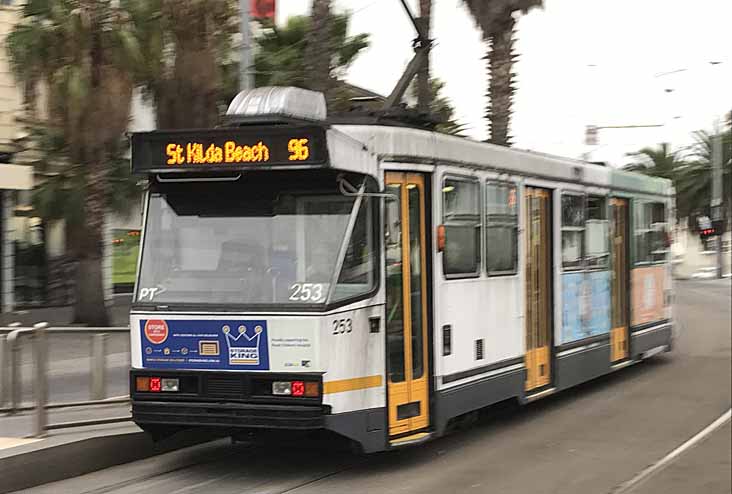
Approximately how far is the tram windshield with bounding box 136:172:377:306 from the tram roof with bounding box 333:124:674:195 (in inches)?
22.2

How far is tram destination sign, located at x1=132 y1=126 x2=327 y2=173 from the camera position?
8.44m

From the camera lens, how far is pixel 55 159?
23578 mm

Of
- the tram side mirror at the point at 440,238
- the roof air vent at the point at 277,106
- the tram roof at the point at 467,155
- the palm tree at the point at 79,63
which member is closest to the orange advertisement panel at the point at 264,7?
the palm tree at the point at 79,63

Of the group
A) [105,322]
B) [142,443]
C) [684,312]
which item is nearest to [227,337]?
[142,443]

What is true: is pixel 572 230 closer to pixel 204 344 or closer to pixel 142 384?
pixel 204 344

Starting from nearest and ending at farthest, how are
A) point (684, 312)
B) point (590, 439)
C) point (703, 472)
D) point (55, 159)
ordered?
point (703, 472) < point (590, 439) < point (55, 159) < point (684, 312)

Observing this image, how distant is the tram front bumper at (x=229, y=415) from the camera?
833cm

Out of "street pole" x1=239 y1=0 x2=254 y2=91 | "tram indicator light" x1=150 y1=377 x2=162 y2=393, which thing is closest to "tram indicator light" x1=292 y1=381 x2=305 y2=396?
"tram indicator light" x1=150 y1=377 x2=162 y2=393

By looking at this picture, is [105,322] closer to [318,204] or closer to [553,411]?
[553,411]

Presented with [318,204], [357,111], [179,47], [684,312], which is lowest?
[684,312]

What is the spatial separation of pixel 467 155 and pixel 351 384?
2964mm

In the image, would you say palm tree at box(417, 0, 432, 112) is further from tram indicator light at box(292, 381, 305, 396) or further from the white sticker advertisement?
tram indicator light at box(292, 381, 305, 396)

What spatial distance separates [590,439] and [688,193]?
156 ft

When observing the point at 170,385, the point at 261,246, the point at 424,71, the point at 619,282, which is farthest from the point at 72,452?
the point at 424,71
